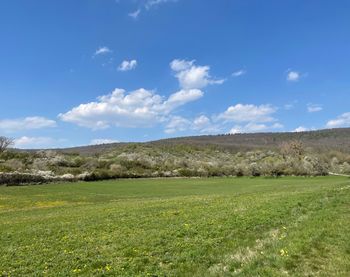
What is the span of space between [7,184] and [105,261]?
72.8m

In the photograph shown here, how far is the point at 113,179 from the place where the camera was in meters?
102

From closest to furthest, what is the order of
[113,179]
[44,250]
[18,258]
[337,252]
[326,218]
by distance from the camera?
[337,252] < [18,258] < [44,250] < [326,218] < [113,179]

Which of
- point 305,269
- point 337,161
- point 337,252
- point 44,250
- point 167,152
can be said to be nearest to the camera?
point 305,269

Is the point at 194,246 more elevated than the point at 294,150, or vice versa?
the point at 294,150

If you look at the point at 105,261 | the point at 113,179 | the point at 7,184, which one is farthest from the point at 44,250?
the point at 113,179

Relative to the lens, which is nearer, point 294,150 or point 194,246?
point 194,246

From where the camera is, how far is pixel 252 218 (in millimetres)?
19922

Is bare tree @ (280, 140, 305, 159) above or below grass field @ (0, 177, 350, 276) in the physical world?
above

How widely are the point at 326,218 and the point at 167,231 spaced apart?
701cm

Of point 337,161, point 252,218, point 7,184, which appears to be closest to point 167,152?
point 337,161

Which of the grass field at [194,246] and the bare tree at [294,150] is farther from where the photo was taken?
the bare tree at [294,150]

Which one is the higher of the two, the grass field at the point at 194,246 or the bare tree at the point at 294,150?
the bare tree at the point at 294,150

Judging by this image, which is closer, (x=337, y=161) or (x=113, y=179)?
(x=113, y=179)

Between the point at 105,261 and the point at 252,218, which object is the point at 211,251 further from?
the point at 252,218
